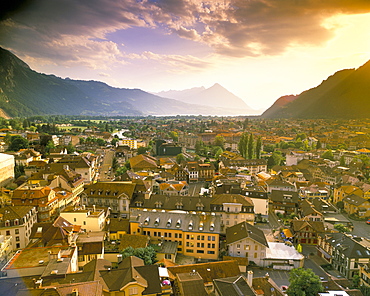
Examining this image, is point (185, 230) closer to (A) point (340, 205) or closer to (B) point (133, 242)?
(B) point (133, 242)

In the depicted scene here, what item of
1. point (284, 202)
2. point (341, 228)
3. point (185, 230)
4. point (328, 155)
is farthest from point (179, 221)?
point (328, 155)

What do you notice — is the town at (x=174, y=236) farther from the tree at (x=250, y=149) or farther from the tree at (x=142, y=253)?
the tree at (x=250, y=149)

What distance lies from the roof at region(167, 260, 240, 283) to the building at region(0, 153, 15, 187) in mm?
17354

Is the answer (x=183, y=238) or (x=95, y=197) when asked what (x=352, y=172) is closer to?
(x=183, y=238)

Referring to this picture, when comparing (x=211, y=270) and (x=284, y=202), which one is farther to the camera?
(x=284, y=202)

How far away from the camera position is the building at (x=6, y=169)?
69.8ft

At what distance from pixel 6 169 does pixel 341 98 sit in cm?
10463

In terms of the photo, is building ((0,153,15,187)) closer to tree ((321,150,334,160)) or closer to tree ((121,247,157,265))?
tree ((121,247,157,265))

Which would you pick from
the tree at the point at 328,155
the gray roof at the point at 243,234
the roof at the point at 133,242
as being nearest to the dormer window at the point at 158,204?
the roof at the point at 133,242

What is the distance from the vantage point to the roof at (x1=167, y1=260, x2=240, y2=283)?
11203 millimetres

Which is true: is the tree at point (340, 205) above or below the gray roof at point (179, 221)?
below

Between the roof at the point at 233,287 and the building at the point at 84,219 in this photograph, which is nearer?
the roof at the point at 233,287

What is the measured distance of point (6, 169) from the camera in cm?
2200

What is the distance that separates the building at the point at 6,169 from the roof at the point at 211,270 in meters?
17.4
